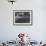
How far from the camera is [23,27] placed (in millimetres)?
4840

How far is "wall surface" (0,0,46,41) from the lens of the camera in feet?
15.7

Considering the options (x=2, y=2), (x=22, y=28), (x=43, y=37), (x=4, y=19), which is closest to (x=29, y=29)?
(x=22, y=28)

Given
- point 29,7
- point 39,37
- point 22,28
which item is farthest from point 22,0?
point 39,37

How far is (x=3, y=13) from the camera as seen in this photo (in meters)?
4.87

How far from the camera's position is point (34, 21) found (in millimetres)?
4809

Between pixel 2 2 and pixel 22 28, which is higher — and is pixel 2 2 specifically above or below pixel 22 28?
above

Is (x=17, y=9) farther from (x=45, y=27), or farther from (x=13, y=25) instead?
(x=45, y=27)

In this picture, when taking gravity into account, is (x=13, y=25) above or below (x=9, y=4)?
below

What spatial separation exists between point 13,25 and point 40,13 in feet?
3.65

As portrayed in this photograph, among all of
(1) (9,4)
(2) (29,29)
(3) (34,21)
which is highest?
(1) (9,4)

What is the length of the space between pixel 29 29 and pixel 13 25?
2.04 feet

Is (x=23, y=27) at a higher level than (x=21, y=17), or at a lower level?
lower

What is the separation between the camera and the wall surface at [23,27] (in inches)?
189

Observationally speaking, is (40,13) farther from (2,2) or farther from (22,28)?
(2,2)
